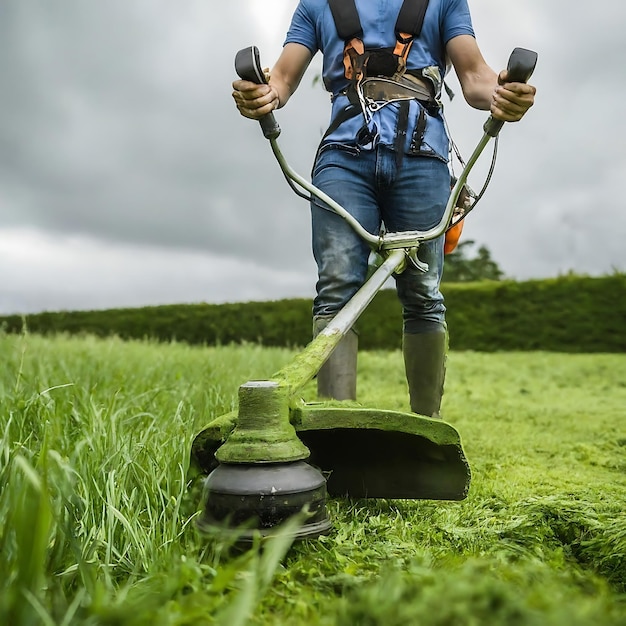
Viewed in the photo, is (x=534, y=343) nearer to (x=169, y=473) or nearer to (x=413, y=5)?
(x=413, y=5)

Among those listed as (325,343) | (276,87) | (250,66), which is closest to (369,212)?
(276,87)

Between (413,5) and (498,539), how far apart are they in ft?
6.28

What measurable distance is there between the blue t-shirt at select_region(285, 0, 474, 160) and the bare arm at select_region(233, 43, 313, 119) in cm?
10

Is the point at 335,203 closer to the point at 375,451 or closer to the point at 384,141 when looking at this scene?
the point at 384,141

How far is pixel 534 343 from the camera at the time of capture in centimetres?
1330

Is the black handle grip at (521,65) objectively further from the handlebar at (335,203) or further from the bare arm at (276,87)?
the bare arm at (276,87)

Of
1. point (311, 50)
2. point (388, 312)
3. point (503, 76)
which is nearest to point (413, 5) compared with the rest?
point (311, 50)

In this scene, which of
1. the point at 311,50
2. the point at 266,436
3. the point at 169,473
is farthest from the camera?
the point at 311,50

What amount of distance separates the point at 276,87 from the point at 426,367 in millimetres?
1192

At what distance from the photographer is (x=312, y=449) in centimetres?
185

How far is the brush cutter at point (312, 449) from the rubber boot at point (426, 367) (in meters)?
0.61

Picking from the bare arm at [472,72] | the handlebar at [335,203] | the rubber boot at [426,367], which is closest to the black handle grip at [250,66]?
the handlebar at [335,203]

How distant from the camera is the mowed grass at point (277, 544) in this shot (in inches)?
35.5

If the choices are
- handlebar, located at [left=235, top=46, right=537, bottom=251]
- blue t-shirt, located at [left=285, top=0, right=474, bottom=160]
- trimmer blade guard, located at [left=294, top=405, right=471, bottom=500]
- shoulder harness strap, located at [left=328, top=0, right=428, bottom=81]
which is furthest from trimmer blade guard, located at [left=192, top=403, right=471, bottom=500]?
shoulder harness strap, located at [left=328, top=0, right=428, bottom=81]
